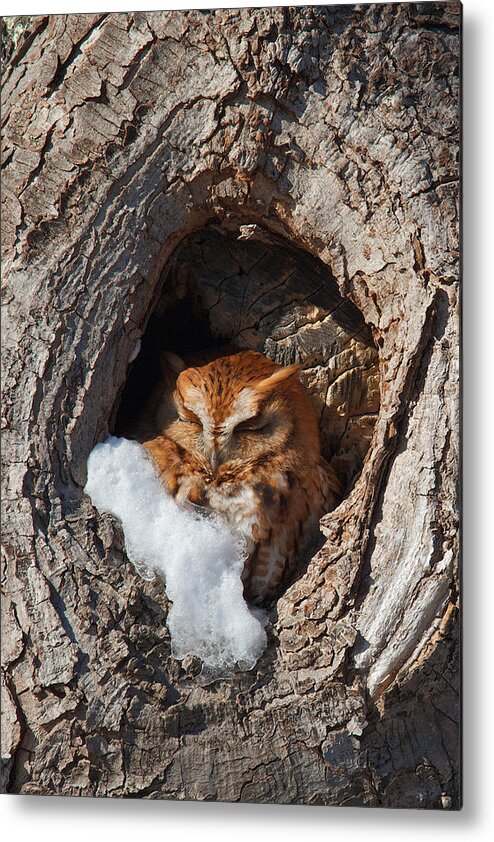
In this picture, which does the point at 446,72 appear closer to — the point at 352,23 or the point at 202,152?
the point at 352,23

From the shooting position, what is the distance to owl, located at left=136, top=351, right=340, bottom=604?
2160 mm

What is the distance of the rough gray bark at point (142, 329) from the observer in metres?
1.95

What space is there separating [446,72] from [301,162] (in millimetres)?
333

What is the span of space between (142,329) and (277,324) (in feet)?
1.26

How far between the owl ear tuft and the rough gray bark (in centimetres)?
25

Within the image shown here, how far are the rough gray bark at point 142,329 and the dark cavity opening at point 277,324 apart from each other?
174 millimetres

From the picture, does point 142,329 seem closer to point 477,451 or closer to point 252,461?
point 252,461

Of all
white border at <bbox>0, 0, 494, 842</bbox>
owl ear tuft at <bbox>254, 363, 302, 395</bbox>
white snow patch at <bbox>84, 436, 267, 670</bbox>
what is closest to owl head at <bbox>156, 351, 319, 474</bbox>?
owl ear tuft at <bbox>254, 363, 302, 395</bbox>

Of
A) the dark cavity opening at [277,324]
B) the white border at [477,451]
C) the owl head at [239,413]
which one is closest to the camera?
the white border at [477,451]

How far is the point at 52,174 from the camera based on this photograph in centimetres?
206

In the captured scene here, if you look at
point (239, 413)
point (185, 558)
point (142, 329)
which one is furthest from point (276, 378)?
point (185, 558)

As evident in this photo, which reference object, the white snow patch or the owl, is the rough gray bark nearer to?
the white snow patch

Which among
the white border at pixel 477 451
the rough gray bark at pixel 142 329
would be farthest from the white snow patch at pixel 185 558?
the white border at pixel 477 451

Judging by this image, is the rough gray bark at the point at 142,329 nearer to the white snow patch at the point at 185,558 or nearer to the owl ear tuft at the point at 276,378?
the white snow patch at the point at 185,558
